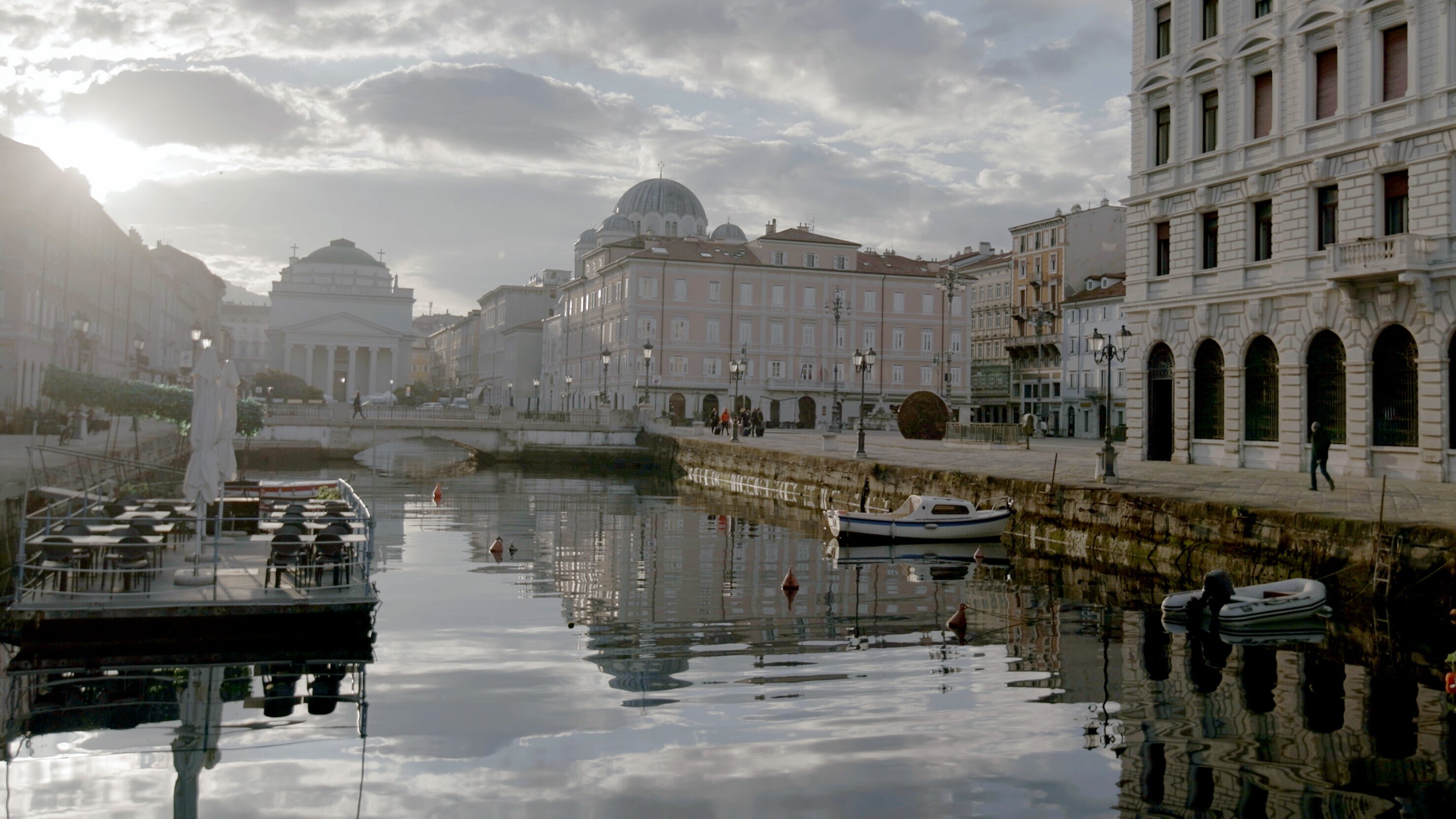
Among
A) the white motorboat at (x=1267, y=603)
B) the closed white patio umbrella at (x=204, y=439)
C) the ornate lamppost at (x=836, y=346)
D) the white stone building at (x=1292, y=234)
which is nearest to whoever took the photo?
the closed white patio umbrella at (x=204, y=439)

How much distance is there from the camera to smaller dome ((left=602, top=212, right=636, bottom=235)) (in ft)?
370

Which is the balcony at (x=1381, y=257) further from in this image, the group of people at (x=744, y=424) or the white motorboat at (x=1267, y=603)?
the group of people at (x=744, y=424)

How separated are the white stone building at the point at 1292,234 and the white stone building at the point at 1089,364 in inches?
1758

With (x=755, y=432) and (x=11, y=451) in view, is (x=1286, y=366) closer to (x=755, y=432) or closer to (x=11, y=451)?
(x=11, y=451)

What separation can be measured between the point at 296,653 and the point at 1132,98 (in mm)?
29145

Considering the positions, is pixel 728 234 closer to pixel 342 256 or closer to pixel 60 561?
pixel 342 256

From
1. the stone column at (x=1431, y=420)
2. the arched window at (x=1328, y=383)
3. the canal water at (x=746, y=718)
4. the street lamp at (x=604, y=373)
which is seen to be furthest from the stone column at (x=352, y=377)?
the stone column at (x=1431, y=420)

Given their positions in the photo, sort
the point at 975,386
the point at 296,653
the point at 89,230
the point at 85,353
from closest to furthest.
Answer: the point at 296,653
the point at 85,353
the point at 89,230
the point at 975,386

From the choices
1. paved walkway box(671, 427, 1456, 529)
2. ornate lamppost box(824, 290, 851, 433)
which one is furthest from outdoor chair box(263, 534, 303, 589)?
ornate lamppost box(824, 290, 851, 433)

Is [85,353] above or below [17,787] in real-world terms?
above

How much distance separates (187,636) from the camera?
1390cm

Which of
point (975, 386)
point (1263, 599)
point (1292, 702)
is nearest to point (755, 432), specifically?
point (975, 386)

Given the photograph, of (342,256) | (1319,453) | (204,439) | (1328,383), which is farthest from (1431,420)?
(342,256)

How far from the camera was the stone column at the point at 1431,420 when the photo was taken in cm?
2416
